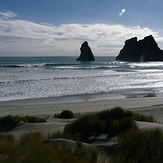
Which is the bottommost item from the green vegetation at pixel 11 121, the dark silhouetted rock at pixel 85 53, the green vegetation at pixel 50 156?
the green vegetation at pixel 11 121

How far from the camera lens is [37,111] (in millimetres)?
12281

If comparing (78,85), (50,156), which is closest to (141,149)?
(50,156)

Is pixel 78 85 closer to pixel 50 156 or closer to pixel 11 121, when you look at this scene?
pixel 11 121

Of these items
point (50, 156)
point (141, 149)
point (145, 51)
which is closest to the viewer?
point (50, 156)

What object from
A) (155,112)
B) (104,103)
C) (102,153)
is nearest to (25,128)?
(102,153)

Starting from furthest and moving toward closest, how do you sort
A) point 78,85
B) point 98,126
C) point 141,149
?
1. point 78,85
2. point 98,126
3. point 141,149

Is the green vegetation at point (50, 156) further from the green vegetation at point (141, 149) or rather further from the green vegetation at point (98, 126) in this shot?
the green vegetation at point (98, 126)

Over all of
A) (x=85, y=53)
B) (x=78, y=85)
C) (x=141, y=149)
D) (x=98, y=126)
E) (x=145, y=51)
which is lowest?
(x=78, y=85)

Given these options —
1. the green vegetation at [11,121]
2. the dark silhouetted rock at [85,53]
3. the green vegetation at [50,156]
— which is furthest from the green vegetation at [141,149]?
the dark silhouetted rock at [85,53]

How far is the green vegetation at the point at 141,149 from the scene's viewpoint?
3.81 meters

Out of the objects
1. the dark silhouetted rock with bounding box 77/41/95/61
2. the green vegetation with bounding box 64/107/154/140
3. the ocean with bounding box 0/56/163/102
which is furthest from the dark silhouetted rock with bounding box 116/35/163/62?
the green vegetation with bounding box 64/107/154/140

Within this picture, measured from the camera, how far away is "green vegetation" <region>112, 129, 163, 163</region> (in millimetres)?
3810

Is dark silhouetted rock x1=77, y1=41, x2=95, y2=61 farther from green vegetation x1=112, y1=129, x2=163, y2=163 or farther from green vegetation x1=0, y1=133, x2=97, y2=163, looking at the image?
green vegetation x1=0, y1=133, x2=97, y2=163

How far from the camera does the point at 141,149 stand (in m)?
4.06
